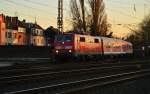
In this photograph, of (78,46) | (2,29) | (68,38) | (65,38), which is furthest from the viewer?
(2,29)

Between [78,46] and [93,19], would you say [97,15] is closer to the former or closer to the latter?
[93,19]

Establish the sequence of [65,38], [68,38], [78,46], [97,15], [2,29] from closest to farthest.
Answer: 1. [68,38]
2. [78,46]
3. [65,38]
4. [97,15]
5. [2,29]

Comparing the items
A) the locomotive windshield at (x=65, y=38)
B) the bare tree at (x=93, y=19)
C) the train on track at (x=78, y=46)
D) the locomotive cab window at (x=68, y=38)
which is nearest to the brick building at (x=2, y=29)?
the bare tree at (x=93, y=19)

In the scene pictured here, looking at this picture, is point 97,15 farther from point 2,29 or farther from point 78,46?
point 2,29

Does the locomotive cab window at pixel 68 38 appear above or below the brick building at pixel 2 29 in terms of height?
below

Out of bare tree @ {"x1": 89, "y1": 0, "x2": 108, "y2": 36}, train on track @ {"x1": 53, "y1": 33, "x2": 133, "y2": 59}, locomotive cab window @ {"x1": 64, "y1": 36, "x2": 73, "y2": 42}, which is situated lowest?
train on track @ {"x1": 53, "y1": 33, "x2": 133, "y2": 59}

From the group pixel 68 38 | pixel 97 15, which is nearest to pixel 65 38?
pixel 68 38

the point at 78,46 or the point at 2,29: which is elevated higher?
the point at 2,29

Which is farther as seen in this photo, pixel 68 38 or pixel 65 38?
pixel 65 38

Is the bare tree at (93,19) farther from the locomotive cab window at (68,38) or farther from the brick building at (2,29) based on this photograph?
the brick building at (2,29)

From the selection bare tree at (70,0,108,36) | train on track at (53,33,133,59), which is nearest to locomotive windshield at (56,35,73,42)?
train on track at (53,33,133,59)

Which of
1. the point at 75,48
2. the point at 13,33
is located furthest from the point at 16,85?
the point at 13,33

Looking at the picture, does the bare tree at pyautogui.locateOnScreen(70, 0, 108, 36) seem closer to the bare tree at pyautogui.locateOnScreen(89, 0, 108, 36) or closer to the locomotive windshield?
the bare tree at pyautogui.locateOnScreen(89, 0, 108, 36)

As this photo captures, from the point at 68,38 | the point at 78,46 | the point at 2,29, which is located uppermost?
the point at 2,29
